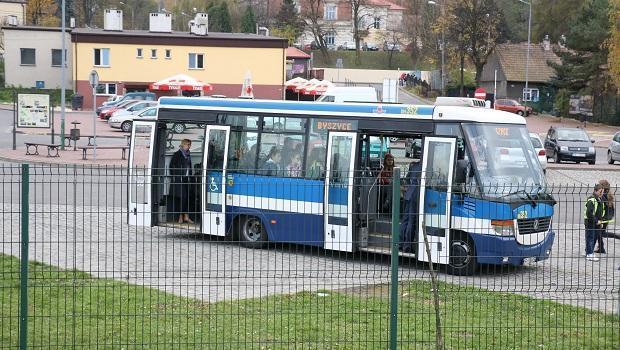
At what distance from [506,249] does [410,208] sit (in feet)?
8.35

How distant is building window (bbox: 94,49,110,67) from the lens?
69.9 meters

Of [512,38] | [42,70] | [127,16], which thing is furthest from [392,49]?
[42,70]

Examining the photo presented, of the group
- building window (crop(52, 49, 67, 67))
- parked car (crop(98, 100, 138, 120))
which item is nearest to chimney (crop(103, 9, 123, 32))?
building window (crop(52, 49, 67, 67))

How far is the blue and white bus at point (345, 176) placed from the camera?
37.6 feet

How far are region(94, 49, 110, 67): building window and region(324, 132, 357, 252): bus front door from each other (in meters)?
55.8

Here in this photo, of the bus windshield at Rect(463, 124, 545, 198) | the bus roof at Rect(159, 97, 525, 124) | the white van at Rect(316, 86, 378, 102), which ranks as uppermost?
the white van at Rect(316, 86, 378, 102)

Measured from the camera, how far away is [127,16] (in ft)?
369

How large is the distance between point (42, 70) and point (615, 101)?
42.6m

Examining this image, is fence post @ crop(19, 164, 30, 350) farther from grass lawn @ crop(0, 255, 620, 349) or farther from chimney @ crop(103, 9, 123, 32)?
chimney @ crop(103, 9, 123, 32)

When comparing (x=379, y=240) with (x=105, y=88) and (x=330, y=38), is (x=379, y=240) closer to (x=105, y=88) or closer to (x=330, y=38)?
(x=105, y=88)

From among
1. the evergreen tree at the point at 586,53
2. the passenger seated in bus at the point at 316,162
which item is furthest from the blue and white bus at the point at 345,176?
the evergreen tree at the point at 586,53

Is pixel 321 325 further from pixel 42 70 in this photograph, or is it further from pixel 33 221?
pixel 42 70

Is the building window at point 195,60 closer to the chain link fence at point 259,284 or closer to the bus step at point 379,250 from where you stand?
the chain link fence at point 259,284

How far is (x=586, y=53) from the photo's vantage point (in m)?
74.0
